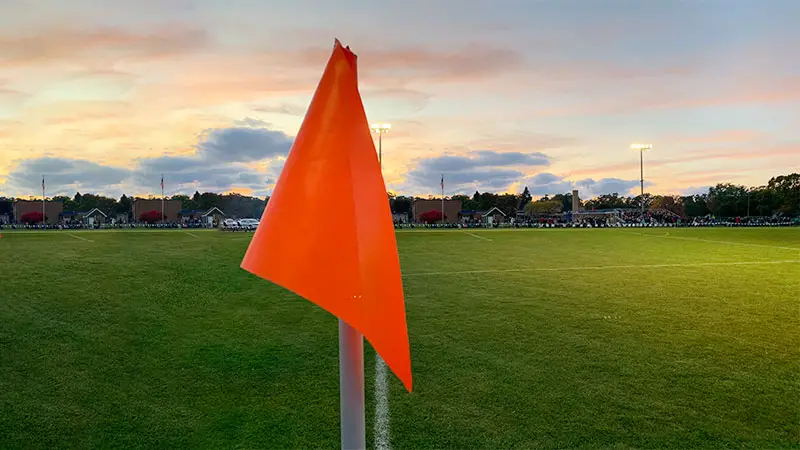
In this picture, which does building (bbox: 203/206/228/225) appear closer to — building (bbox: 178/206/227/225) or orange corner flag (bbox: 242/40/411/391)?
building (bbox: 178/206/227/225)

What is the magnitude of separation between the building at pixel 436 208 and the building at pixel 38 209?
56054 millimetres

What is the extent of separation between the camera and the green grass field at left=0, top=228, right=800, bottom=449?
150 inches

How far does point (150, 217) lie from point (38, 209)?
1580cm

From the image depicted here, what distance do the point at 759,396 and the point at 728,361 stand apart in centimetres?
109

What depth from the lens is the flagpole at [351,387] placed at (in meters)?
1.50

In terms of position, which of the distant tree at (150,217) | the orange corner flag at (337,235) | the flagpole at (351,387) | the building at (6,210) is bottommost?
the flagpole at (351,387)

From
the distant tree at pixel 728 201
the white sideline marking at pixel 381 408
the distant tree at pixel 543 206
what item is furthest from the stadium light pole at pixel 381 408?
the distant tree at pixel 543 206

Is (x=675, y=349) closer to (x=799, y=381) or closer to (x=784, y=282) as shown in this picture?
(x=799, y=381)

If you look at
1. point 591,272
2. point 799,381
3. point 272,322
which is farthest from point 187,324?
point 591,272

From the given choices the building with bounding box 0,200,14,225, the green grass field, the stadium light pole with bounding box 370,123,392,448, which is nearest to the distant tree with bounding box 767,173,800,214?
the green grass field

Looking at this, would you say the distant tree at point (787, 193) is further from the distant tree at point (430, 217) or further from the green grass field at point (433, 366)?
the green grass field at point (433, 366)

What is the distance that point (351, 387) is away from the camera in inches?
59.9

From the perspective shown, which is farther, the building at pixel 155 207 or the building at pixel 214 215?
the building at pixel 155 207

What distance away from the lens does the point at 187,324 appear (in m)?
7.45
